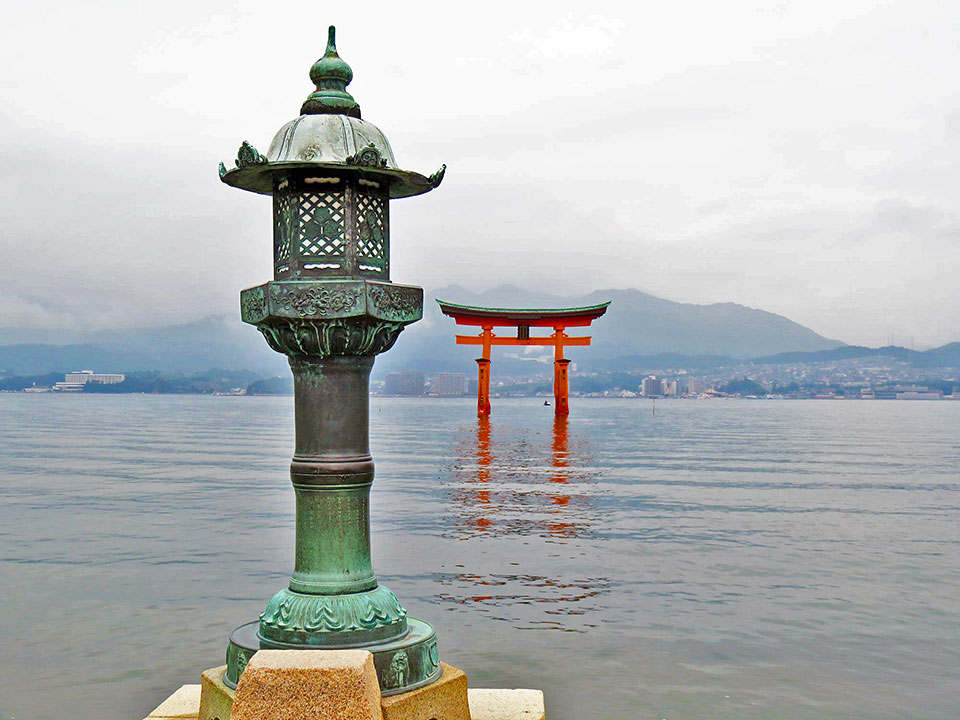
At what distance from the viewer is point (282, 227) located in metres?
4.46

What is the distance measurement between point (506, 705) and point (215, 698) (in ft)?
4.55

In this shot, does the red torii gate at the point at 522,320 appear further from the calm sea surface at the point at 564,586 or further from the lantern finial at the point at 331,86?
the lantern finial at the point at 331,86

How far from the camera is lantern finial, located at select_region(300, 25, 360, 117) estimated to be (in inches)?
177

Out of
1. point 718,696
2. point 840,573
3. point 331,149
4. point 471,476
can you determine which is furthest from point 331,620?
point 471,476

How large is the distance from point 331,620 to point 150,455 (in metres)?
30.6

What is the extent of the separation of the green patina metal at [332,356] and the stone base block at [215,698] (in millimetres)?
Answer: 54

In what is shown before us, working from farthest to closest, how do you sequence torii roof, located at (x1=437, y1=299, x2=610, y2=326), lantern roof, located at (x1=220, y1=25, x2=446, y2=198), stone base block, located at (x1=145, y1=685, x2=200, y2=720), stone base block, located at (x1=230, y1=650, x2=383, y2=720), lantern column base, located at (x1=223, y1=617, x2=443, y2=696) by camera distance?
1. torii roof, located at (x1=437, y1=299, x2=610, y2=326)
2. stone base block, located at (x1=145, y1=685, x2=200, y2=720)
3. lantern roof, located at (x1=220, y1=25, x2=446, y2=198)
4. lantern column base, located at (x1=223, y1=617, x2=443, y2=696)
5. stone base block, located at (x1=230, y1=650, x2=383, y2=720)

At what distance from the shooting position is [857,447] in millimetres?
40625

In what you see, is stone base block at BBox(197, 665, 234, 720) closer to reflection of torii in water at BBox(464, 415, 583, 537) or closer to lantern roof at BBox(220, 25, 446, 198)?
lantern roof at BBox(220, 25, 446, 198)

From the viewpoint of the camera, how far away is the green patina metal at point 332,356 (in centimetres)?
414

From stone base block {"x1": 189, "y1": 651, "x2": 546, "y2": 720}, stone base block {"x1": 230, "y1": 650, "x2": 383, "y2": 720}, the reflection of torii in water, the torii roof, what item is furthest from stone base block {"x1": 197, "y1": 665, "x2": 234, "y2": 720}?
the torii roof

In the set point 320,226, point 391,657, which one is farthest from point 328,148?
point 391,657

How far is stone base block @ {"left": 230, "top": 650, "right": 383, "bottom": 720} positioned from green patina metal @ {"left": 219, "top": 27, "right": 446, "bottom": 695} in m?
0.54

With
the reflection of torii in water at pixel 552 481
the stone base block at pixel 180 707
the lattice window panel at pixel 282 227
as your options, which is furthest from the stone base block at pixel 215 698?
the reflection of torii in water at pixel 552 481
